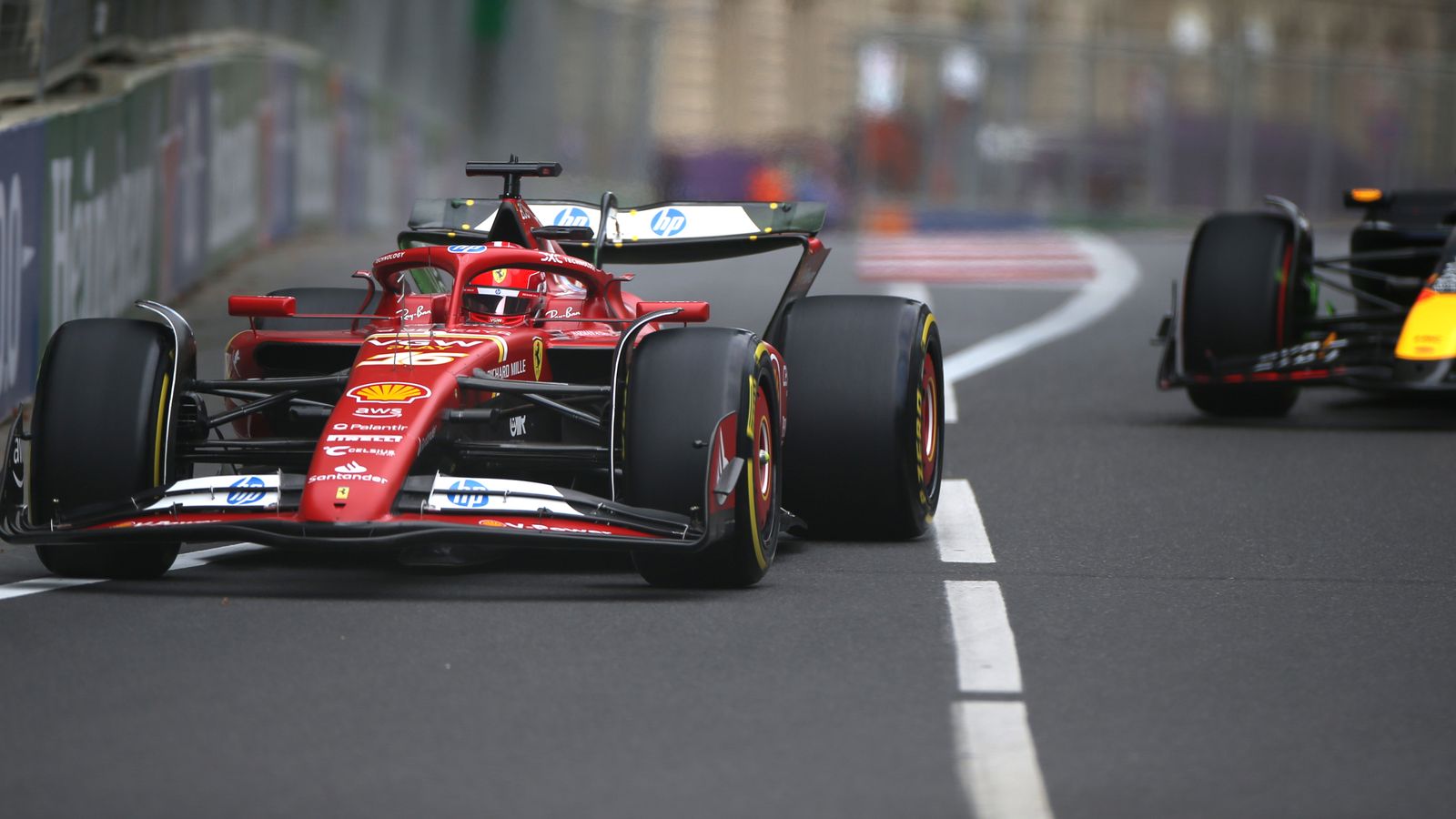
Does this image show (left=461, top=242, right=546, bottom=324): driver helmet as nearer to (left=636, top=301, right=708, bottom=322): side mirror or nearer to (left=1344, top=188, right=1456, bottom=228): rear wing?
(left=636, top=301, right=708, bottom=322): side mirror

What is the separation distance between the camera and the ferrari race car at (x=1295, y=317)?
39.1ft

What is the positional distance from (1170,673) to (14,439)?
345cm

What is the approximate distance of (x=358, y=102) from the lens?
2777cm

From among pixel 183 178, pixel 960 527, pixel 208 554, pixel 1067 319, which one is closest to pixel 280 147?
pixel 183 178

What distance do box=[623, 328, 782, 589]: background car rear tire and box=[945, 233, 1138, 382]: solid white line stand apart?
25.7ft

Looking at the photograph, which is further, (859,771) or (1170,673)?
(1170,673)

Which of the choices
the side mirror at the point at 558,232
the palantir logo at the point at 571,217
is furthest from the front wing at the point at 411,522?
the palantir logo at the point at 571,217

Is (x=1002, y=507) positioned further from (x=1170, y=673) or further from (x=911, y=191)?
(x=911, y=191)

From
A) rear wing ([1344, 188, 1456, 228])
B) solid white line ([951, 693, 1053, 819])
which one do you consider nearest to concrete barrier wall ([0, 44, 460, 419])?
solid white line ([951, 693, 1053, 819])

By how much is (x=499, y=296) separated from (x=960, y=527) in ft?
6.41

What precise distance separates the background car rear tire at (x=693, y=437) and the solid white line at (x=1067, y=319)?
7822 millimetres

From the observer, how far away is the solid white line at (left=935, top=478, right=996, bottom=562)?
27.1ft

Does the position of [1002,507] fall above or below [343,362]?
below

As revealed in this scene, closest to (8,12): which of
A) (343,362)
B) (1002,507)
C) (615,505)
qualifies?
(343,362)
